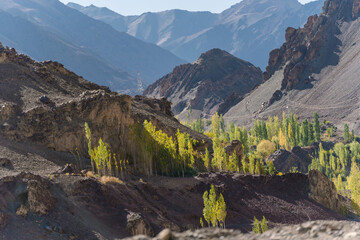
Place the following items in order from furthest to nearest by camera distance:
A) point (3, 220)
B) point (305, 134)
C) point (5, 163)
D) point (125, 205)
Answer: point (305, 134), point (5, 163), point (125, 205), point (3, 220)

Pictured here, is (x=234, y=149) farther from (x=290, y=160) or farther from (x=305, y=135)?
(x=305, y=135)

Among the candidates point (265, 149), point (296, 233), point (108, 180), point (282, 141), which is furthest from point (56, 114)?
point (282, 141)

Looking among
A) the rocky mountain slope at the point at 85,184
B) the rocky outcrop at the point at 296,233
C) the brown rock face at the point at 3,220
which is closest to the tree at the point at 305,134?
the rocky mountain slope at the point at 85,184

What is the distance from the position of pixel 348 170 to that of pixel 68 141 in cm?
9243

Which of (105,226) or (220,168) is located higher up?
(220,168)

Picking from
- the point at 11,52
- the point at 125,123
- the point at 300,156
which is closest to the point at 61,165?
the point at 125,123

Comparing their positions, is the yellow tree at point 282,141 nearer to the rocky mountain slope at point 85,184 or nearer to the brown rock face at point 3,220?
the rocky mountain slope at point 85,184

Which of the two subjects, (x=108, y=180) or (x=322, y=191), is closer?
(x=108, y=180)

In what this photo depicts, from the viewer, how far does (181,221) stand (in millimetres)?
44906

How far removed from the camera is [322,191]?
67250 mm

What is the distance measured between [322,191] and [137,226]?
3991cm

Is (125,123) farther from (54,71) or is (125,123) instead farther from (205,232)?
(205,232)

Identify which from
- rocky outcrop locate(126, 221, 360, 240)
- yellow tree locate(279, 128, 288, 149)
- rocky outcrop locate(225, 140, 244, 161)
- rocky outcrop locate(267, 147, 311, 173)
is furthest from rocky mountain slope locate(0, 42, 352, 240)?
yellow tree locate(279, 128, 288, 149)

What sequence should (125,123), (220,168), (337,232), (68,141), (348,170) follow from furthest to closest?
1. (348,170)
2. (220,168)
3. (125,123)
4. (68,141)
5. (337,232)
